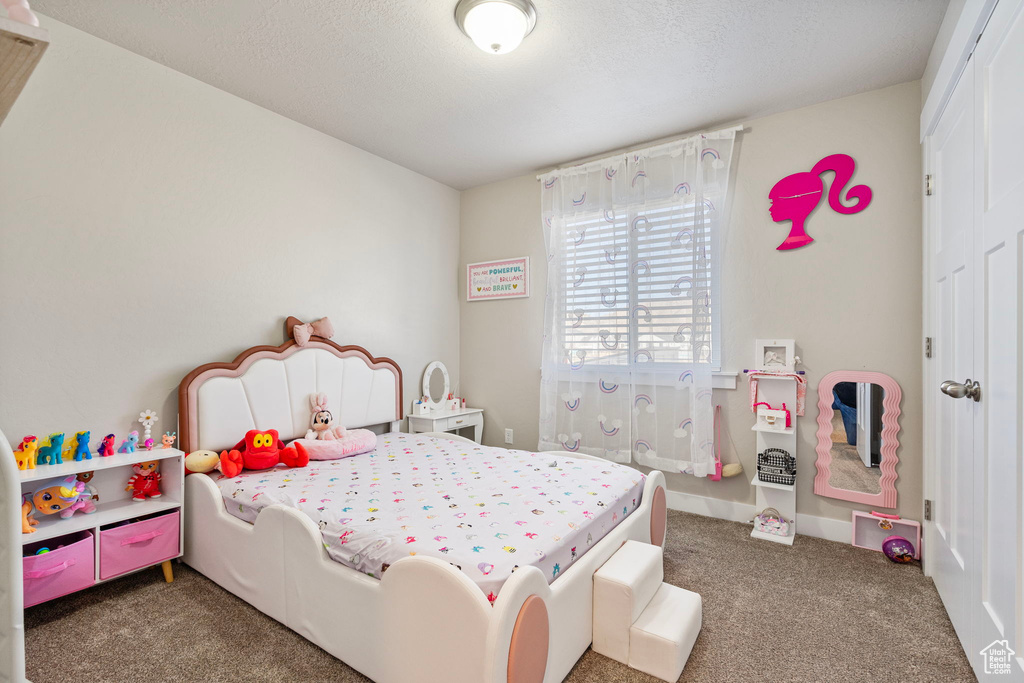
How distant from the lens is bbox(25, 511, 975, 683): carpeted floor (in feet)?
5.37

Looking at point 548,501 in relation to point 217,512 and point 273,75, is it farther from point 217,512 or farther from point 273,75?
point 273,75

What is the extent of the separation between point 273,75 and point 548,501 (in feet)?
8.40

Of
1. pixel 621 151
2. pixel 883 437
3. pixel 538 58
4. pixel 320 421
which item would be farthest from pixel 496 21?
pixel 883 437

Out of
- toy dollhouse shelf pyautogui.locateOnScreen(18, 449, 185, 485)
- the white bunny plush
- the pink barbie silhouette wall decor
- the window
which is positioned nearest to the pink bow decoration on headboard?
the white bunny plush

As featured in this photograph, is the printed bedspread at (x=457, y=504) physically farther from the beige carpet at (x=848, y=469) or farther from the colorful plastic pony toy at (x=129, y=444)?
the beige carpet at (x=848, y=469)

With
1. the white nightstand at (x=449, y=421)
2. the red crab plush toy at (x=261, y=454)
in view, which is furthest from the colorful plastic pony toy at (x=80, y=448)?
the white nightstand at (x=449, y=421)

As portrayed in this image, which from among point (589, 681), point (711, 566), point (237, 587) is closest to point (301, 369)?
point (237, 587)

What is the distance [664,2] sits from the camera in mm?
1984

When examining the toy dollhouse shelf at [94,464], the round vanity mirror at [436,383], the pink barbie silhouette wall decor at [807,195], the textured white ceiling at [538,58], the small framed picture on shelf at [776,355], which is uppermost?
the textured white ceiling at [538,58]

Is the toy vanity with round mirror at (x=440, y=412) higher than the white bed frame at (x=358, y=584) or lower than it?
higher

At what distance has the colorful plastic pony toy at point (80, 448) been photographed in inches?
82.6

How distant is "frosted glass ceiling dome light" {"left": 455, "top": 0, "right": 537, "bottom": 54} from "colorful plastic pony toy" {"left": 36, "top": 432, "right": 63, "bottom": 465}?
96.6 inches

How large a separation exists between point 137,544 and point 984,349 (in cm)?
331

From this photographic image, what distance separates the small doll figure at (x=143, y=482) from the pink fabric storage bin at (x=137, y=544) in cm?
17
